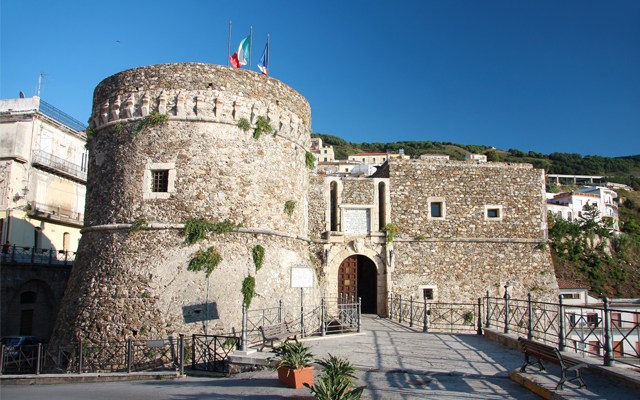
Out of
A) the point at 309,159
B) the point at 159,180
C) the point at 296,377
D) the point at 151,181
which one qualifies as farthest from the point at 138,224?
the point at 296,377

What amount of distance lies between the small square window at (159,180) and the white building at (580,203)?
54466mm

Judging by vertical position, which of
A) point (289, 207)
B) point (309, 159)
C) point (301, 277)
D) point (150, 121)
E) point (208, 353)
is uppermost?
point (150, 121)

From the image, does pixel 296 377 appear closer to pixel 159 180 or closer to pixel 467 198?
pixel 159 180

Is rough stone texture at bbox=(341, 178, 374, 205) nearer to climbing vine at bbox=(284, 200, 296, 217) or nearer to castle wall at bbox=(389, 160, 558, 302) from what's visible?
castle wall at bbox=(389, 160, 558, 302)

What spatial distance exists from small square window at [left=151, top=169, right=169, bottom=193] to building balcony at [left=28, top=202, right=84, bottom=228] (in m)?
14.7

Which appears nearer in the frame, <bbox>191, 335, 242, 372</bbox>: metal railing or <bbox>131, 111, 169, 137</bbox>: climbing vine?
<bbox>191, 335, 242, 372</bbox>: metal railing

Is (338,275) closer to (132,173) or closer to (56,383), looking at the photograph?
(132,173)

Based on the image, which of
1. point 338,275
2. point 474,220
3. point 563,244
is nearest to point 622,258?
point 563,244

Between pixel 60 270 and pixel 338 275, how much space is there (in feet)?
45.4

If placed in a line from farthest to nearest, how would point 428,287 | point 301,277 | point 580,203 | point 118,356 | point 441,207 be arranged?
1. point 580,203
2. point 441,207
3. point 428,287
4. point 118,356
5. point 301,277

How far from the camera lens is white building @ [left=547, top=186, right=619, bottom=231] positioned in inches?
2445

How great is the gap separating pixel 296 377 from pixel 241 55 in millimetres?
12806

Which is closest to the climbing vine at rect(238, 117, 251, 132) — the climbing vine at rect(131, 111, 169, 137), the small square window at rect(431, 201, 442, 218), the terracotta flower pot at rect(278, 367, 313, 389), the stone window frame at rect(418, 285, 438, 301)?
the climbing vine at rect(131, 111, 169, 137)

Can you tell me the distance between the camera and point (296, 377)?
8617 millimetres
